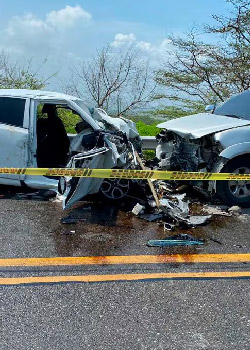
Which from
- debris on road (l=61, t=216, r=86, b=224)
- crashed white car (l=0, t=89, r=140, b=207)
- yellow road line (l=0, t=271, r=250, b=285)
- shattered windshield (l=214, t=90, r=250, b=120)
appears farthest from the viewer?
shattered windshield (l=214, t=90, r=250, b=120)

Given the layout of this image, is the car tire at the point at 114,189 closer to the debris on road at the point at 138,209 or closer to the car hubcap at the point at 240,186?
the debris on road at the point at 138,209

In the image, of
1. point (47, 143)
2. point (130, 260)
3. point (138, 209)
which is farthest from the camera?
point (47, 143)

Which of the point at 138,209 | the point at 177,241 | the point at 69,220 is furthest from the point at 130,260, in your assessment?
the point at 138,209

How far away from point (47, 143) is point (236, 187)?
9.73 ft

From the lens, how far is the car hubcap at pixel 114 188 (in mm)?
6074

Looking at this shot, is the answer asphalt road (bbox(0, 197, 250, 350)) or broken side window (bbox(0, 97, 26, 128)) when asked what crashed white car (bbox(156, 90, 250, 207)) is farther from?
broken side window (bbox(0, 97, 26, 128))

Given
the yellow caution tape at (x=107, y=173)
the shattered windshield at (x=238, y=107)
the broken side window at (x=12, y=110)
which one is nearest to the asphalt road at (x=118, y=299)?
the yellow caution tape at (x=107, y=173)

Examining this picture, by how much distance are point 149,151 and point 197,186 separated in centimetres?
326

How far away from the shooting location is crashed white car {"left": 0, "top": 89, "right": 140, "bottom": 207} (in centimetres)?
564

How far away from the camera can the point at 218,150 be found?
20.4ft

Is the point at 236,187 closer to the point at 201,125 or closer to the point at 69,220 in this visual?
the point at 201,125

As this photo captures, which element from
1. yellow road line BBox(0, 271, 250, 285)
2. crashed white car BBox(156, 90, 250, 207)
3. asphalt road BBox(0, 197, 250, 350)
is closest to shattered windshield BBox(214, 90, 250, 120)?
crashed white car BBox(156, 90, 250, 207)

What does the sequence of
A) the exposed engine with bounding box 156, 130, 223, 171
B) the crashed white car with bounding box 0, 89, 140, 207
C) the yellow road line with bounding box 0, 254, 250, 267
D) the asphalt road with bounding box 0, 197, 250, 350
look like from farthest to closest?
the exposed engine with bounding box 156, 130, 223, 171 < the crashed white car with bounding box 0, 89, 140, 207 < the yellow road line with bounding box 0, 254, 250, 267 < the asphalt road with bounding box 0, 197, 250, 350

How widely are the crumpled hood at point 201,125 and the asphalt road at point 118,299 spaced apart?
1778 mm
